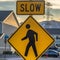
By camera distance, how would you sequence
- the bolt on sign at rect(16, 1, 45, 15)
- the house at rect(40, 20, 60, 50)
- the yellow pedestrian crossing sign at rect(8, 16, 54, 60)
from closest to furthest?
the yellow pedestrian crossing sign at rect(8, 16, 54, 60) < the bolt on sign at rect(16, 1, 45, 15) < the house at rect(40, 20, 60, 50)

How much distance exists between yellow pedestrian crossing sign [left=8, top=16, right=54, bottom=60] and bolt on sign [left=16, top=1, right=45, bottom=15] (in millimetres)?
217

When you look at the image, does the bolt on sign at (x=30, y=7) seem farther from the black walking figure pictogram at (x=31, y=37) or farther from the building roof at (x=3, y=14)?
the building roof at (x=3, y=14)

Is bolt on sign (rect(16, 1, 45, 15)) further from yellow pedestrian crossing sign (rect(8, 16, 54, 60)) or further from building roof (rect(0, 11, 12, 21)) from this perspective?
building roof (rect(0, 11, 12, 21))

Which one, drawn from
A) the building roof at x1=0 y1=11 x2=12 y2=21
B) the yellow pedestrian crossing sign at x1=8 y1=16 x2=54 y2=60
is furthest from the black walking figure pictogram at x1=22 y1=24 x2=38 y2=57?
the building roof at x1=0 y1=11 x2=12 y2=21

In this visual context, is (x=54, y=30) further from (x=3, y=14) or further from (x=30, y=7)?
(x=30, y=7)

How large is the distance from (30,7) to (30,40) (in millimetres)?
1019

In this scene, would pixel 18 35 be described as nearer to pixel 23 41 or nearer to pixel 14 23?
pixel 23 41

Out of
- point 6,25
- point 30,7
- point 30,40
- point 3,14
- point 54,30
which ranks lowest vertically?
point 54,30

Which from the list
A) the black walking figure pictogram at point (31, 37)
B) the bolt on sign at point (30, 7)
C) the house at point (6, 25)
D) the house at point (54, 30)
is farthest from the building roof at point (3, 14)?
the black walking figure pictogram at point (31, 37)

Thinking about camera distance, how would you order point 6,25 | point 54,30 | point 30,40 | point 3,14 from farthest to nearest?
point 54,30
point 3,14
point 6,25
point 30,40

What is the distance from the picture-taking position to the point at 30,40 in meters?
11.0

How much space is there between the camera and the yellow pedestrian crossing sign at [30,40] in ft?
35.6

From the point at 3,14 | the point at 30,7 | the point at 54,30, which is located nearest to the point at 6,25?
the point at 3,14

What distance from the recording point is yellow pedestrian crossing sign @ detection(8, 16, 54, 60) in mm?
10836
